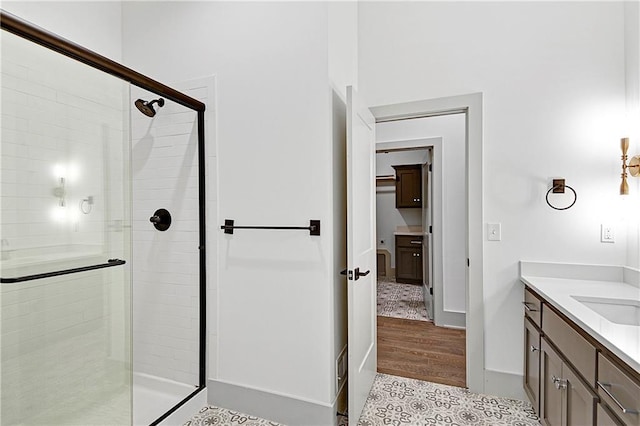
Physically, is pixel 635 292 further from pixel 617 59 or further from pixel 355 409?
pixel 355 409

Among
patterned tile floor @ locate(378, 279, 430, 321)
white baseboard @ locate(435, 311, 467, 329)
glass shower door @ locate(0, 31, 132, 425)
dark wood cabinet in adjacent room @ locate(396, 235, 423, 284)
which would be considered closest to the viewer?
glass shower door @ locate(0, 31, 132, 425)

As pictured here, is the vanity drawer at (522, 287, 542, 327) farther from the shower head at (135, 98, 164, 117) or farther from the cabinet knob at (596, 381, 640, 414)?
the shower head at (135, 98, 164, 117)

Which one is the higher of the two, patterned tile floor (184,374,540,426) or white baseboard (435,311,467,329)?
white baseboard (435,311,467,329)

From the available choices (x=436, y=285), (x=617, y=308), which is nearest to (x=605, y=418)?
(x=617, y=308)

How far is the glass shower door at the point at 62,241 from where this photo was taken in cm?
165

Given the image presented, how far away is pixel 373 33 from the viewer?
2639 mm

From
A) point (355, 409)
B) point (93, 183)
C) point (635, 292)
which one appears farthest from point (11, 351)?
point (635, 292)

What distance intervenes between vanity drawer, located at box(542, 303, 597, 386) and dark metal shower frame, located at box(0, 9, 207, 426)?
208 cm

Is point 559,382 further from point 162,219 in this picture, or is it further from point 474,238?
point 162,219

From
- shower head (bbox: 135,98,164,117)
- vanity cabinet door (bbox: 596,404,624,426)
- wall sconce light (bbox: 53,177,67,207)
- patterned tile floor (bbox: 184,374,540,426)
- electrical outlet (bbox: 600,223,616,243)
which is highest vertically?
shower head (bbox: 135,98,164,117)

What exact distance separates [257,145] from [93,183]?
98 cm

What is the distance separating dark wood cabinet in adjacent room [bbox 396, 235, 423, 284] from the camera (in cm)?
564

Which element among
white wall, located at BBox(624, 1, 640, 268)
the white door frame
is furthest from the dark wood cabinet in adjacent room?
white wall, located at BBox(624, 1, 640, 268)

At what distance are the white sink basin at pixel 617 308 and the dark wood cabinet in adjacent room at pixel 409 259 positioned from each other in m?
3.87
